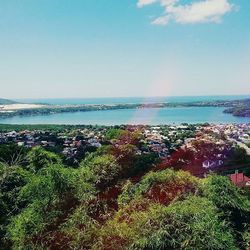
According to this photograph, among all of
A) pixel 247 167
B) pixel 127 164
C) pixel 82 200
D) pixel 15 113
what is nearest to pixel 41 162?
pixel 127 164

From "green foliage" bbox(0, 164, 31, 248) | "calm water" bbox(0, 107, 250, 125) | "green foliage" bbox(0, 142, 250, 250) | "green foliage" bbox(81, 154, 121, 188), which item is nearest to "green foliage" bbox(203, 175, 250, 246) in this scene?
"green foliage" bbox(0, 142, 250, 250)

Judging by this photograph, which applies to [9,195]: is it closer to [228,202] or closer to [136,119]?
[228,202]

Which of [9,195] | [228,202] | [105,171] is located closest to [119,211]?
[105,171]

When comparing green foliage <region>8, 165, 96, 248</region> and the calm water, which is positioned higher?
green foliage <region>8, 165, 96, 248</region>

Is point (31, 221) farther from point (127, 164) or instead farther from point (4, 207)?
point (127, 164)

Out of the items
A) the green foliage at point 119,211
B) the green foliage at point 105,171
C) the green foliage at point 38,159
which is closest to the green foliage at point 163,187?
the green foliage at point 119,211

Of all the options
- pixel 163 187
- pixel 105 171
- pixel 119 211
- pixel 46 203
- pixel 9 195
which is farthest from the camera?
pixel 9 195

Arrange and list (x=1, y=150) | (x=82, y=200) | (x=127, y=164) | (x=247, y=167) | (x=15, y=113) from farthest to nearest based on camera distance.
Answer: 1. (x=15, y=113)
2. (x=247, y=167)
3. (x=1, y=150)
4. (x=127, y=164)
5. (x=82, y=200)

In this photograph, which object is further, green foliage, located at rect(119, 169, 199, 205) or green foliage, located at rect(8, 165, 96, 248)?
green foliage, located at rect(119, 169, 199, 205)

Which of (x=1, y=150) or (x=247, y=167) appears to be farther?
(x=247, y=167)

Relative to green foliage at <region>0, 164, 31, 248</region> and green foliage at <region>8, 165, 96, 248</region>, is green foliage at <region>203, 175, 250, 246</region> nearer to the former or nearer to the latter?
green foliage at <region>8, 165, 96, 248</region>

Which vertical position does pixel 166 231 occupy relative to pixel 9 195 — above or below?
above
